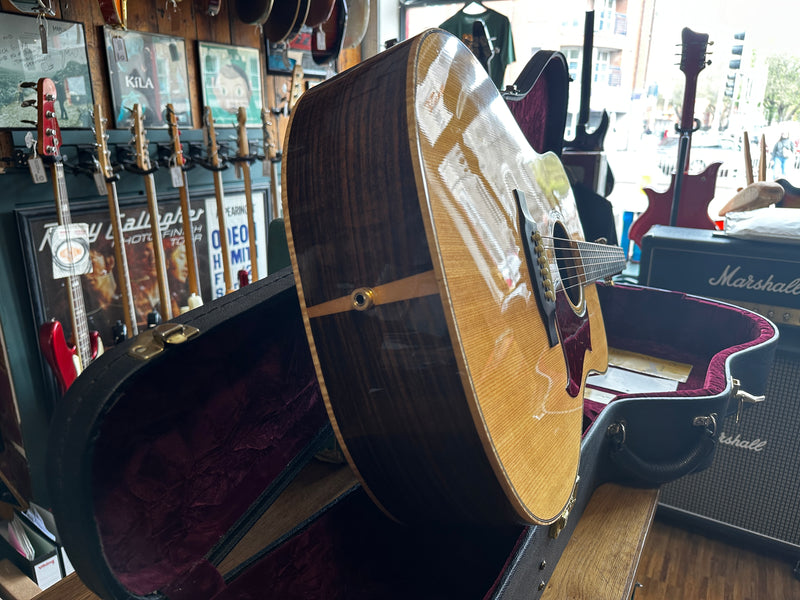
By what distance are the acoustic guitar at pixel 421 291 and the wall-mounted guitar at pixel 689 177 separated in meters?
1.12

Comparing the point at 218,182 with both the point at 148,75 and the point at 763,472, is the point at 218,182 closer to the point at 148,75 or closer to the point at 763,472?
the point at 148,75

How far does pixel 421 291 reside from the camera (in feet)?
1.40

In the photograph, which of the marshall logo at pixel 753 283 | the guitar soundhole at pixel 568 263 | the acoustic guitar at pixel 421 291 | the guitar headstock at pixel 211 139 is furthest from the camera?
the guitar headstock at pixel 211 139

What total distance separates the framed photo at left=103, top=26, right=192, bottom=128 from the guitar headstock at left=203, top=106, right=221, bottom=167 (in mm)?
134

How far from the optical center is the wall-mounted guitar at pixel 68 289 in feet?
4.21

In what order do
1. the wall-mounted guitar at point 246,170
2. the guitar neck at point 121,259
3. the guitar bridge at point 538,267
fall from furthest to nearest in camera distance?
the wall-mounted guitar at point 246,170 → the guitar neck at point 121,259 → the guitar bridge at point 538,267

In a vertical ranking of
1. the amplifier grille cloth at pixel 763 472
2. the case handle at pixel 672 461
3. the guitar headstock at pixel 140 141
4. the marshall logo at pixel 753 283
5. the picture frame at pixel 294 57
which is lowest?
the amplifier grille cloth at pixel 763 472

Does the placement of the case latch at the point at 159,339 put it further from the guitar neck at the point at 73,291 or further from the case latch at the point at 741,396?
the guitar neck at the point at 73,291

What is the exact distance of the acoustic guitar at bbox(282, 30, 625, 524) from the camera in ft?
1.41

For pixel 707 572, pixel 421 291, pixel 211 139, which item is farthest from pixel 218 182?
pixel 707 572

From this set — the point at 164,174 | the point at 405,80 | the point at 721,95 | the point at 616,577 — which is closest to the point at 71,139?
the point at 164,174

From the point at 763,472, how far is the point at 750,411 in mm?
148

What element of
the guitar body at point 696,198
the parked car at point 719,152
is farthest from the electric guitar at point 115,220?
the parked car at point 719,152

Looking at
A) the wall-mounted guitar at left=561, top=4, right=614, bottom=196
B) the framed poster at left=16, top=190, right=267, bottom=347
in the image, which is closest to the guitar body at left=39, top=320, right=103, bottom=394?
the framed poster at left=16, top=190, right=267, bottom=347
